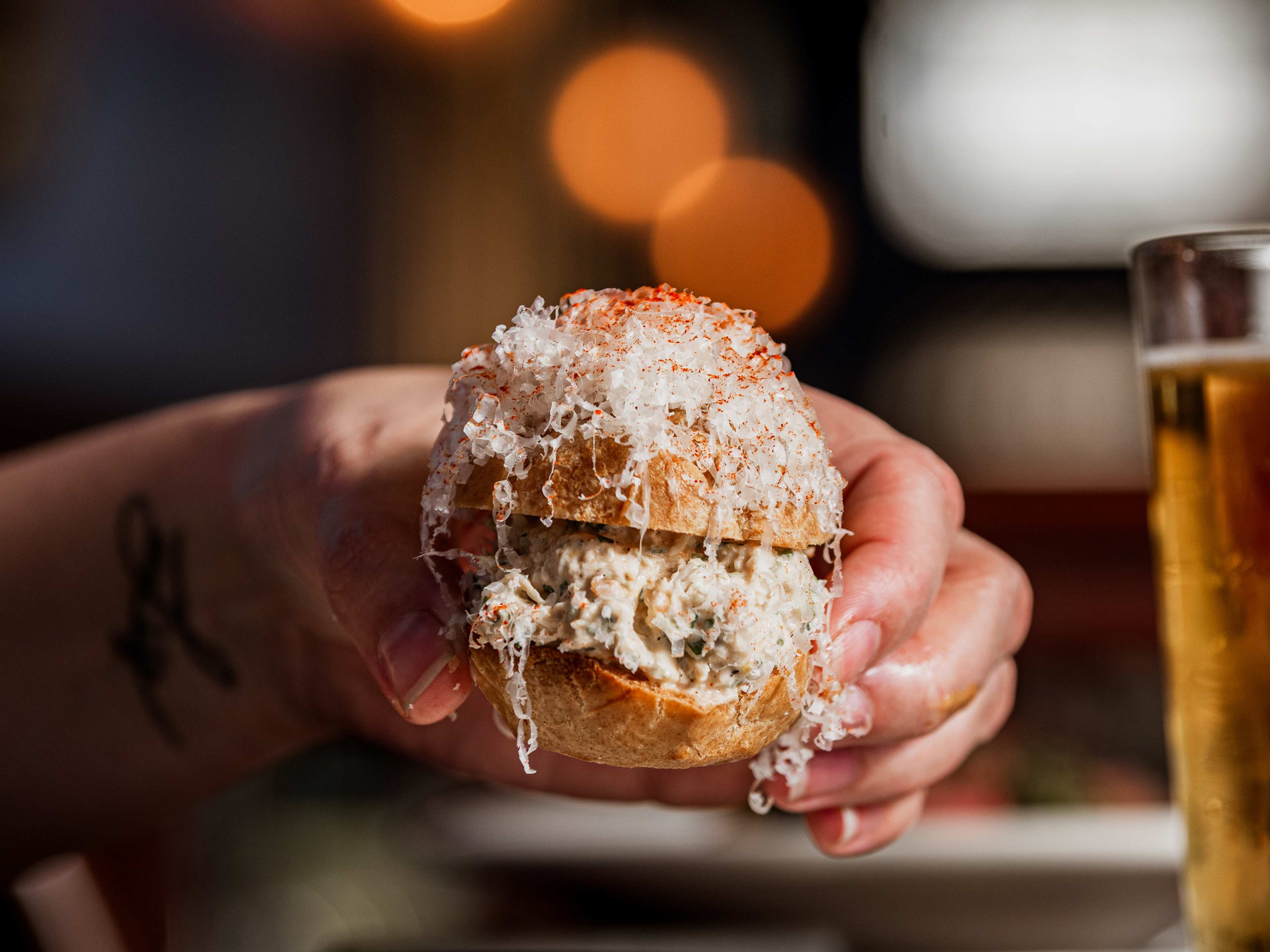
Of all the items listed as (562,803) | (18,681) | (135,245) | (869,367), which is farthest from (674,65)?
(18,681)

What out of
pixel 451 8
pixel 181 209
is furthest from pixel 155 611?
pixel 181 209

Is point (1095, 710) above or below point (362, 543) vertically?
below

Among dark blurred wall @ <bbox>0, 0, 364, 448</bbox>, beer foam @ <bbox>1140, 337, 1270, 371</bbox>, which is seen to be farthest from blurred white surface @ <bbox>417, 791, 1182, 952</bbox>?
dark blurred wall @ <bbox>0, 0, 364, 448</bbox>

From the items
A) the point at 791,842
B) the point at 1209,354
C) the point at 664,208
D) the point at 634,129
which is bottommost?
the point at 791,842

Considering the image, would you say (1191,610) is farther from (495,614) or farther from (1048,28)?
(1048,28)

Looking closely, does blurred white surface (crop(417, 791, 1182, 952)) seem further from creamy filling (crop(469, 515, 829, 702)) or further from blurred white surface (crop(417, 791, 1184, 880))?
creamy filling (crop(469, 515, 829, 702))

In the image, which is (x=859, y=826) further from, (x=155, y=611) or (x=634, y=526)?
(x=155, y=611)
